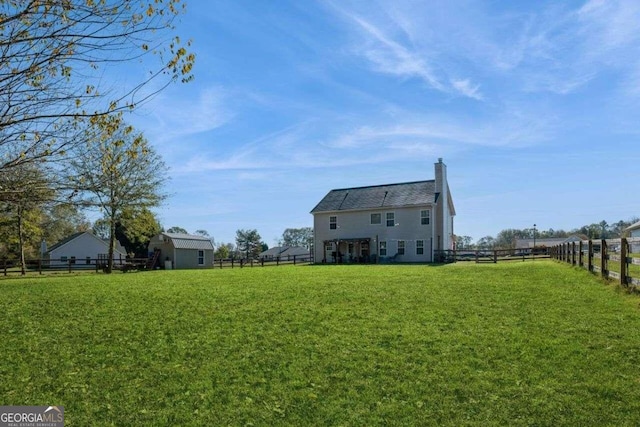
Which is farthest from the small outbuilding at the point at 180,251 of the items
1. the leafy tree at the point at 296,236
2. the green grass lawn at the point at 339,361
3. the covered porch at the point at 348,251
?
the leafy tree at the point at 296,236

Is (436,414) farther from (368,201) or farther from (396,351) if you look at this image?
(368,201)

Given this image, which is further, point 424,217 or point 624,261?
point 424,217

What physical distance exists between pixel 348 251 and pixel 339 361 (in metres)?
34.4

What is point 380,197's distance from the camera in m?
40.1

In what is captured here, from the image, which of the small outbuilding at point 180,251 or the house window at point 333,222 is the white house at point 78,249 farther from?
the house window at point 333,222

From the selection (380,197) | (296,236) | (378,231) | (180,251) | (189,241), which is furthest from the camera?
(296,236)

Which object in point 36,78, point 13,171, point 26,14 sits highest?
point 26,14

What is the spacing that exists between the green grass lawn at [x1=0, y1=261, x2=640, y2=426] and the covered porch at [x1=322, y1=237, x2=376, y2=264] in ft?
93.3

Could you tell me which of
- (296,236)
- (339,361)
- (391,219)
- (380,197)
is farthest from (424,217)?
(296,236)

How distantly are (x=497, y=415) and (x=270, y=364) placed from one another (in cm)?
293

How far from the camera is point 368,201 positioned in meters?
40.3

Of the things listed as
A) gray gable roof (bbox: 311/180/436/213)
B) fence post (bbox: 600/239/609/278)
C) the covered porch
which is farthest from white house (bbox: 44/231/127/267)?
fence post (bbox: 600/239/609/278)

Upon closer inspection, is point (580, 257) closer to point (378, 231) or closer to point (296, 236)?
point (378, 231)

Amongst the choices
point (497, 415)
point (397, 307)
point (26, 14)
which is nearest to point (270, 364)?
point (497, 415)
